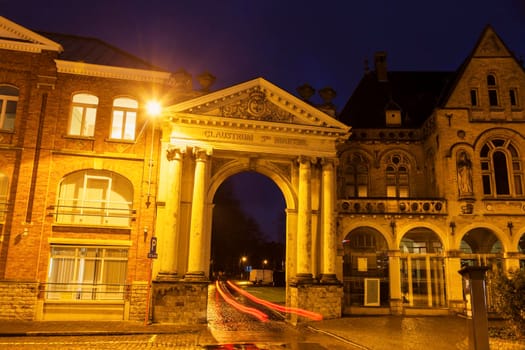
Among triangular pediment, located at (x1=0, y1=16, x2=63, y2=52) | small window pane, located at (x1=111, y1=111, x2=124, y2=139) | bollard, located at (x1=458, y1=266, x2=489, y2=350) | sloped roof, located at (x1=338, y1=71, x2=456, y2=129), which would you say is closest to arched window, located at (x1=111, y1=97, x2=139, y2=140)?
small window pane, located at (x1=111, y1=111, x2=124, y2=139)

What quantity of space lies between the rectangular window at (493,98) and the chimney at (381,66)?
7.89 meters

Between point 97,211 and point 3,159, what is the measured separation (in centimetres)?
471

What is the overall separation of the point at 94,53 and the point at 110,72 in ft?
8.37

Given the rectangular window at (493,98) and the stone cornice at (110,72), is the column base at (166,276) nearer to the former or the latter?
the stone cornice at (110,72)

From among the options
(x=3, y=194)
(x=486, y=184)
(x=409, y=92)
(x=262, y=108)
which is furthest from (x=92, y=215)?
(x=409, y=92)

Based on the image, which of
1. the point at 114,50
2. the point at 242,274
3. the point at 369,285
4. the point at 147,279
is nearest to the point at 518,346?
the point at 369,285

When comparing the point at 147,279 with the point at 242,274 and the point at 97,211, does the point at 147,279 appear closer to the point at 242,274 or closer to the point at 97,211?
the point at 97,211

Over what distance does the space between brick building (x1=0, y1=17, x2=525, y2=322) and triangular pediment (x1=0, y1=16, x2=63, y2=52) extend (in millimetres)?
59

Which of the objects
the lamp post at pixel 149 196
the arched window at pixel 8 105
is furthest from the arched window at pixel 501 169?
the arched window at pixel 8 105

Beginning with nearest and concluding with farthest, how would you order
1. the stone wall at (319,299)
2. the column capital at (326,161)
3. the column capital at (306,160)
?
the stone wall at (319,299)
the column capital at (306,160)
the column capital at (326,161)

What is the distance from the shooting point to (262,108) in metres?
21.1

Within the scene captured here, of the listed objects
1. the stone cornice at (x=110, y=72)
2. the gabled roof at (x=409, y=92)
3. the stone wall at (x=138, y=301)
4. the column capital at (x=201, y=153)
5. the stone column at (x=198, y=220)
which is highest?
the gabled roof at (x=409, y=92)

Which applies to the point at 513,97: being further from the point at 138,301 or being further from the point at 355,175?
the point at 138,301

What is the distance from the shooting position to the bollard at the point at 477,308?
32.3 feet
